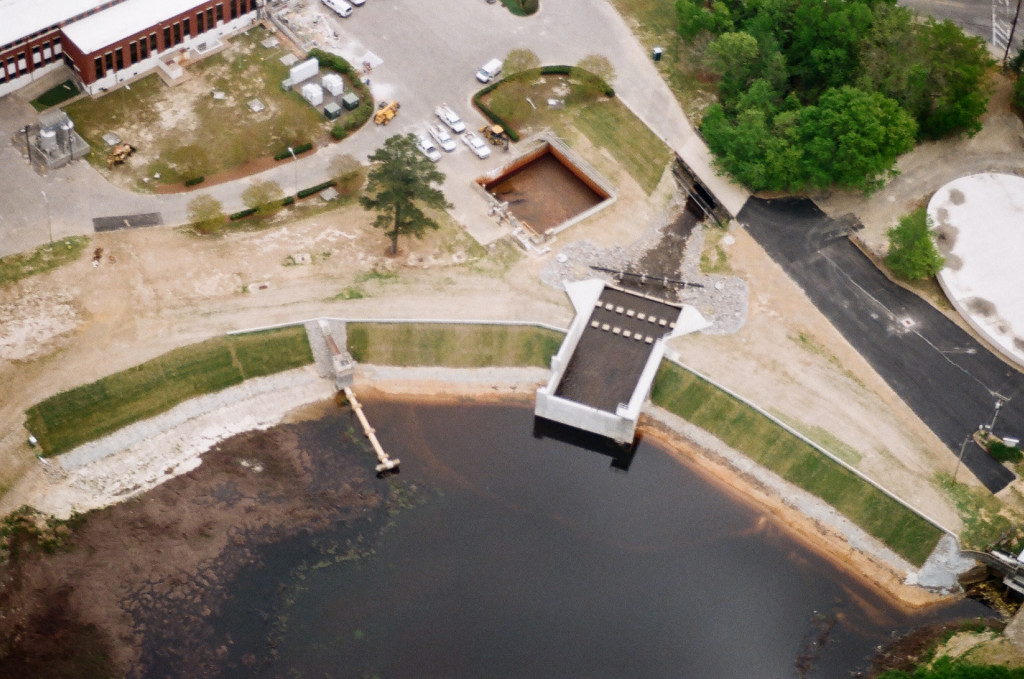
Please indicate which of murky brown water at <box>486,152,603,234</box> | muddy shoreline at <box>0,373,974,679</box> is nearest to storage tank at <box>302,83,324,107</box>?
murky brown water at <box>486,152,603,234</box>

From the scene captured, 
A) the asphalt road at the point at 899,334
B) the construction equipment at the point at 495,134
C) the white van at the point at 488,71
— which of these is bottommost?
the asphalt road at the point at 899,334

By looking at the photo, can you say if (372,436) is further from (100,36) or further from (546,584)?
(100,36)

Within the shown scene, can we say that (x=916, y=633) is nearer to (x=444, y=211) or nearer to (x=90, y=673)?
(x=444, y=211)

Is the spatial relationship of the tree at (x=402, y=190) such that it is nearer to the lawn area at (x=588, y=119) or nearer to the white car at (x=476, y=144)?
the white car at (x=476, y=144)

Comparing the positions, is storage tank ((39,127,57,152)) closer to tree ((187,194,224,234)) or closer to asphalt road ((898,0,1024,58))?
tree ((187,194,224,234))

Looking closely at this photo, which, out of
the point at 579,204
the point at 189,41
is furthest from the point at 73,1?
the point at 579,204

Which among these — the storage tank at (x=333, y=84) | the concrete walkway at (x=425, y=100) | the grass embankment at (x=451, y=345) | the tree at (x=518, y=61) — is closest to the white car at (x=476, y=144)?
the concrete walkway at (x=425, y=100)
